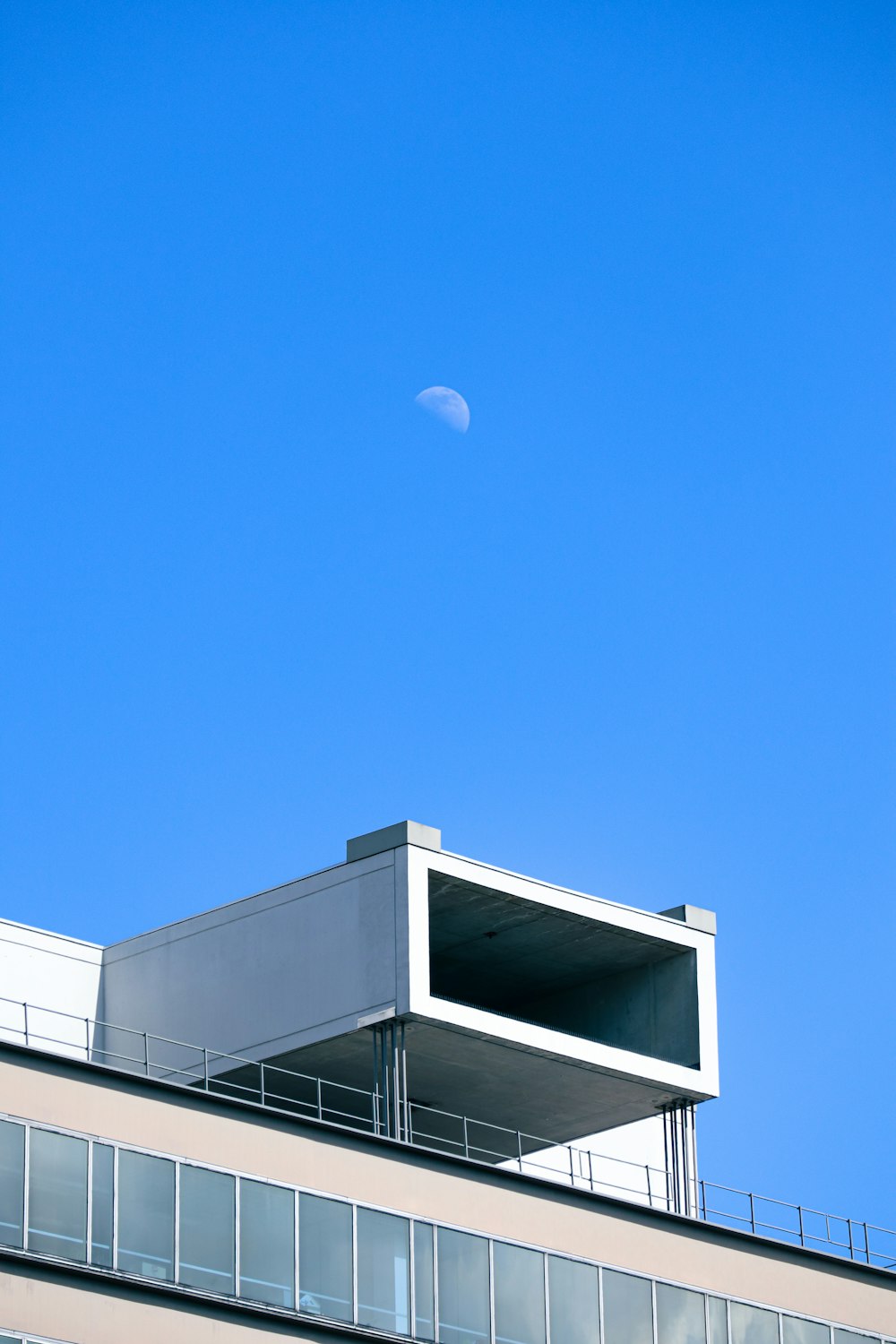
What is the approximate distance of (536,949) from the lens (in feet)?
186

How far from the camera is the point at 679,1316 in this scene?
167 ft

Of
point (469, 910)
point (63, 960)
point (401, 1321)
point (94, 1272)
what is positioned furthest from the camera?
point (63, 960)

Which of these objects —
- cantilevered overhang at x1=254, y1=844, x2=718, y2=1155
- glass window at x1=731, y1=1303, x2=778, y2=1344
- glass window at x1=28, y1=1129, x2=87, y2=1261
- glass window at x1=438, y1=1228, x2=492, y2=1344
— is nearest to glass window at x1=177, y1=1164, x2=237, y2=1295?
glass window at x1=28, y1=1129, x2=87, y2=1261

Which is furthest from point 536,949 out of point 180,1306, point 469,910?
point 180,1306

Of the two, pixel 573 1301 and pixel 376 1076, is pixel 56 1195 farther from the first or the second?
pixel 573 1301

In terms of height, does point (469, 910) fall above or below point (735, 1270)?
above

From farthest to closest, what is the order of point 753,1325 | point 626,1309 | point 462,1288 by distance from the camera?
point 753,1325 → point 626,1309 → point 462,1288

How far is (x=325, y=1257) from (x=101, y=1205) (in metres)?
5.16

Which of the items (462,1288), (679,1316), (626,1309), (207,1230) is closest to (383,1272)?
(462,1288)

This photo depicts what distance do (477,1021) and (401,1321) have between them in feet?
26.0

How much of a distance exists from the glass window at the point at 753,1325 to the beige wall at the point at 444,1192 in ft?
0.99

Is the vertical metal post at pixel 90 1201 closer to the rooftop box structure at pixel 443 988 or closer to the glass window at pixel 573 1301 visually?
the rooftop box structure at pixel 443 988

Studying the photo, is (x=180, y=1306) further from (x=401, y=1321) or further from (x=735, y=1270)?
(x=735, y=1270)

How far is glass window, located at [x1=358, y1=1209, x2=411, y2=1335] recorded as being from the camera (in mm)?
46219
